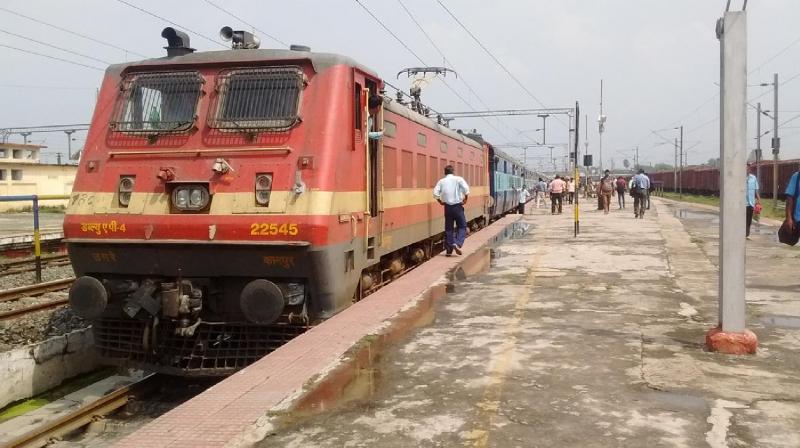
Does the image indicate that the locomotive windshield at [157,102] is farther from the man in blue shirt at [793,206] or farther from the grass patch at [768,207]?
the grass patch at [768,207]

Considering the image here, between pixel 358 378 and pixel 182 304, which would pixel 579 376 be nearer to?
pixel 358 378

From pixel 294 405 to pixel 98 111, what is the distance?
444cm

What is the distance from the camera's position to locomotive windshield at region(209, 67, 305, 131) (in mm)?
6730

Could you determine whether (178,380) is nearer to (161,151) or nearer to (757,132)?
(161,151)

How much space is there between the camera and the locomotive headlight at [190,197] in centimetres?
645

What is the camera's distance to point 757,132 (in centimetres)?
4184

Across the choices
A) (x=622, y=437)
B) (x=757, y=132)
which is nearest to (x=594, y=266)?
(x=622, y=437)

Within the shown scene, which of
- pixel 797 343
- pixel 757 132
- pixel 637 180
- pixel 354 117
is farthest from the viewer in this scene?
pixel 757 132

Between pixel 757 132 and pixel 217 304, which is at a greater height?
pixel 757 132

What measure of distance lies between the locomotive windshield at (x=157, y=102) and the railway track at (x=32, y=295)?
3.80 m

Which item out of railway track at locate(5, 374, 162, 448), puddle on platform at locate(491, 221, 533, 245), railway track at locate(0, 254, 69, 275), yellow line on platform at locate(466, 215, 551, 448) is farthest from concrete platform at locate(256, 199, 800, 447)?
railway track at locate(0, 254, 69, 275)

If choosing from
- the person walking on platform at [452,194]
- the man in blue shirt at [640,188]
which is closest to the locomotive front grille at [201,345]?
the person walking on platform at [452,194]

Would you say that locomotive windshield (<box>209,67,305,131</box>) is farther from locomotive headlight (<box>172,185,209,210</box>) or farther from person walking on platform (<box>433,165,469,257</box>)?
person walking on platform (<box>433,165,469,257</box>)

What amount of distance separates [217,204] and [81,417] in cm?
243
